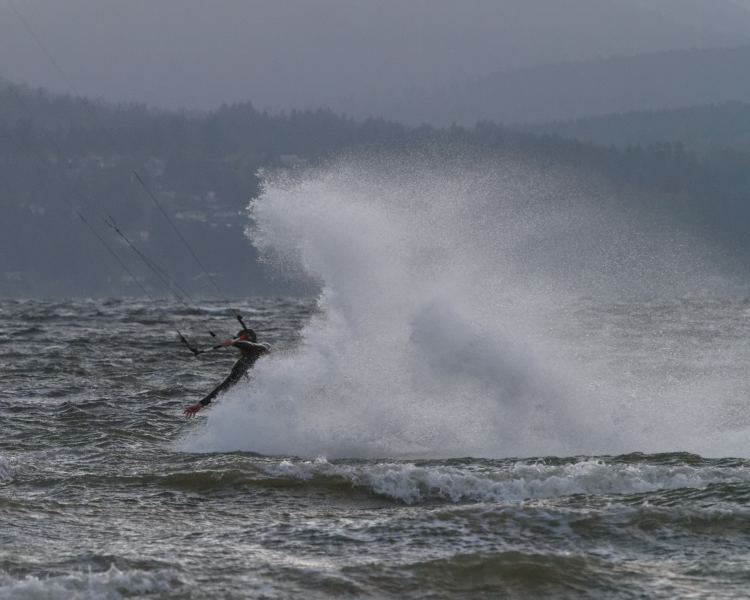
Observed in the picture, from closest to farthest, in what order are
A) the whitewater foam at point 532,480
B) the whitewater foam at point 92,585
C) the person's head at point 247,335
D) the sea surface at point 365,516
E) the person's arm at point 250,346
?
1. the whitewater foam at point 92,585
2. the sea surface at point 365,516
3. the whitewater foam at point 532,480
4. the person's arm at point 250,346
5. the person's head at point 247,335

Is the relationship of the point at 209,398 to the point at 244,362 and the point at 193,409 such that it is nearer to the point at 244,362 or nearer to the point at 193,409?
the point at 193,409

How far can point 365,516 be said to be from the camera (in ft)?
47.2

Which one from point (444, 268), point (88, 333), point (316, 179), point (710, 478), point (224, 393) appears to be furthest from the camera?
point (88, 333)

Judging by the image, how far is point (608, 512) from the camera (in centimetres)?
1363

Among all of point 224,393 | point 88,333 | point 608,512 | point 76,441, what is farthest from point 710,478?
point 88,333

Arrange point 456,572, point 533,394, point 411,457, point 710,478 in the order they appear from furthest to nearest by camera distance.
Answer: point 533,394 < point 411,457 < point 710,478 < point 456,572

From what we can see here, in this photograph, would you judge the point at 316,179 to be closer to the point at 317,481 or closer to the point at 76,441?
the point at 76,441

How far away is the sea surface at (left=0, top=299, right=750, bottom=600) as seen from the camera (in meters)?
11.6

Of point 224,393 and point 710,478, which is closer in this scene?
point 710,478

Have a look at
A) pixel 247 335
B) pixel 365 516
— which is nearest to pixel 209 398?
pixel 247 335

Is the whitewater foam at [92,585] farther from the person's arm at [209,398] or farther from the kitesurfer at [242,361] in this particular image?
the kitesurfer at [242,361]

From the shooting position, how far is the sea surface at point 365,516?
11.6m

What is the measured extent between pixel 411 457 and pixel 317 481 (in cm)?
242

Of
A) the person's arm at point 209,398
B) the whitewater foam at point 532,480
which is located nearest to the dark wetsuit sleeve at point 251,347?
the person's arm at point 209,398
